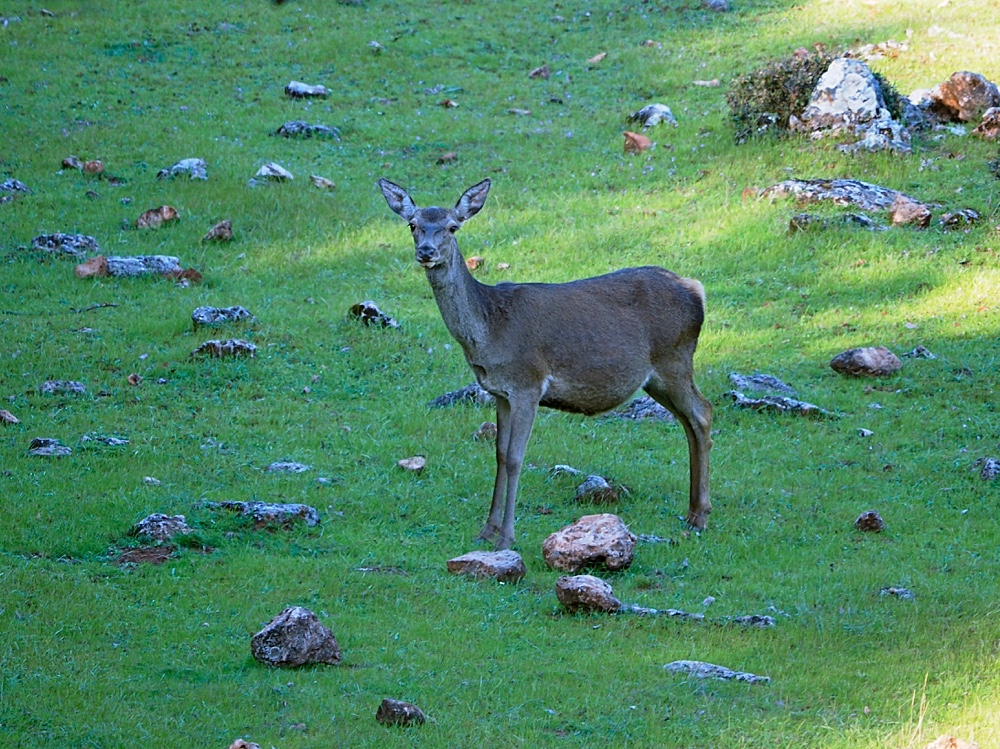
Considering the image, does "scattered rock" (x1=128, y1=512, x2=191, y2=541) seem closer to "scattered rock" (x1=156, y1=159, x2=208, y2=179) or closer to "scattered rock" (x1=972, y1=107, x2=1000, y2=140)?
"scattered rock" (x1=156, y1=159, x2=208, y2=179)

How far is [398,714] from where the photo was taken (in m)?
6.86

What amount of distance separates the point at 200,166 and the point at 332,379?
762cm

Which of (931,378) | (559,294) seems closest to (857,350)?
(931,378)

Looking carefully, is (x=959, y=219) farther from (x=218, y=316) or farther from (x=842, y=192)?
(x=218, y=316)

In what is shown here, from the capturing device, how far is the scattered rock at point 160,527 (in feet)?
32.8

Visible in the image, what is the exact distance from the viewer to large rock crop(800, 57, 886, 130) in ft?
65.7

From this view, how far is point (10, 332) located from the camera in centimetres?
1554

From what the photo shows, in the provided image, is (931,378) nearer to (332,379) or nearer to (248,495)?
(332,379)

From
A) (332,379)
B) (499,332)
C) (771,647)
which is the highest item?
(499,332)

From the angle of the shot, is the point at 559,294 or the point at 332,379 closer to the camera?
the point at 559,294

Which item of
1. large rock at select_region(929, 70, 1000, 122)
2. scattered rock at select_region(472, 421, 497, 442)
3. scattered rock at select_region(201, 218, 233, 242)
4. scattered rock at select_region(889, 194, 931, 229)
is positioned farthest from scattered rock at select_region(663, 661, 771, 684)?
large rock at select_region(929, 70, 1000, 122)

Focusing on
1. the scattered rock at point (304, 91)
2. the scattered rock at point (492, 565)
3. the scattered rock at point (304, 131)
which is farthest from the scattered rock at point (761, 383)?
the scattered rock at point (304, 91)

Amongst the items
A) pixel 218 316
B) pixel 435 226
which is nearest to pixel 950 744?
pixel 435 226

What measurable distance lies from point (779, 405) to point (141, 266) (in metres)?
8.98
